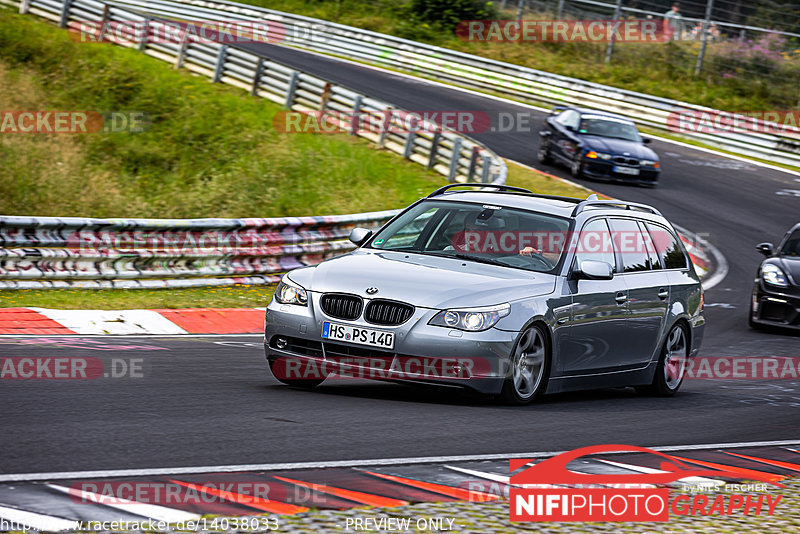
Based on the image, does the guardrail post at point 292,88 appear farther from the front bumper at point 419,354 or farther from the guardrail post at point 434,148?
the front bumper at point 419,354

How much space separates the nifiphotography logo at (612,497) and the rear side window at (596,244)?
2873 mm

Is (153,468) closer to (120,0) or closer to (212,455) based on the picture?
(212,455)

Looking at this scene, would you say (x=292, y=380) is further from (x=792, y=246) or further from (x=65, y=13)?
(x=65, y=13)

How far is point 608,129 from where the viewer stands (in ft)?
89.4

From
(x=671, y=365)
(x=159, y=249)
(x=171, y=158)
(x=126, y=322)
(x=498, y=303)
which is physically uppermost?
(x=498, y=303)

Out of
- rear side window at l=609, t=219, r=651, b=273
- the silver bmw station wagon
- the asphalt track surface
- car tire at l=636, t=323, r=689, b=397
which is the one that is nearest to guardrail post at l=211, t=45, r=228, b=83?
the asphalt track surface

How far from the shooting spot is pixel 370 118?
86.0 feet

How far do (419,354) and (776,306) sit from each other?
29.2 ft

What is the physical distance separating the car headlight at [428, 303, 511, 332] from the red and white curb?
4.57m

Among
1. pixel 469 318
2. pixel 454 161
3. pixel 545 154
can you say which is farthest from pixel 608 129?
pixel 469 318

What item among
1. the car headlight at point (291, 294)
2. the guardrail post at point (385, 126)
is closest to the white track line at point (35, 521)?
the car headlight at point (291, 294)

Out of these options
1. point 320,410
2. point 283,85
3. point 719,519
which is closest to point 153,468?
point 320,410

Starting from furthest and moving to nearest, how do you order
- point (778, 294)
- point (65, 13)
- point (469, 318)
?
point (65, 13) < point (778, 294) < point (469, 318)

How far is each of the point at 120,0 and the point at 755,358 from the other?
4114 centimetres
